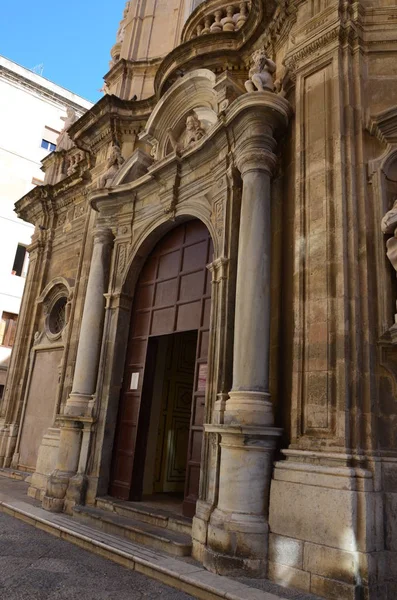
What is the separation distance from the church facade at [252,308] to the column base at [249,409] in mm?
21

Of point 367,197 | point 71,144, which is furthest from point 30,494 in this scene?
point 71,144

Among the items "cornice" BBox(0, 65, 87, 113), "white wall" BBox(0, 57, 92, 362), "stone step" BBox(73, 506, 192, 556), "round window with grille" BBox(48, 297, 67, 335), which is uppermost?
"cornice" BBox(0, 65, 87, 113)

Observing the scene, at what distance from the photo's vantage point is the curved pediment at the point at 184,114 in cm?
762

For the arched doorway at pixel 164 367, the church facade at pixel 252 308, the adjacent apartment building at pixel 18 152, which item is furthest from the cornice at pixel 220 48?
the adjacent apartment building at pixel 18 152

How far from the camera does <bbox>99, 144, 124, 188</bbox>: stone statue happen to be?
8.91m

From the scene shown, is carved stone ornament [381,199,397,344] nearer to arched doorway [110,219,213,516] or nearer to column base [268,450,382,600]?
column base [268,450,382,600]

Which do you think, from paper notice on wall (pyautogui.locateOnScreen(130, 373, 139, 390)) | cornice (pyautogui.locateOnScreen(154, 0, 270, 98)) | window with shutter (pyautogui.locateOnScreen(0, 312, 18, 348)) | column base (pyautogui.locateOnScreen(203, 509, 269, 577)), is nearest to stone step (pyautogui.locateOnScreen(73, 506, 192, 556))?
column base (pyautogui.locateOnScreen(203, 509, 269, 577))

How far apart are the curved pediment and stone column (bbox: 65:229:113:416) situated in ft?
6.11

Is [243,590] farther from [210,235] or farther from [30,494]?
[30,494]

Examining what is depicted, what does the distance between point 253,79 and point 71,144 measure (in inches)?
304

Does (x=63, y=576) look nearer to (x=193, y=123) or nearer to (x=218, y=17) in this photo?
(x=193, y=123)

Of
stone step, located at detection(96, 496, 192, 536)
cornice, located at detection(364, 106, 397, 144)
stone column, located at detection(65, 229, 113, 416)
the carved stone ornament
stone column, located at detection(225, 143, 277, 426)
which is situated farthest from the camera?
stone column, located at detection(65, 229, 113, 416)

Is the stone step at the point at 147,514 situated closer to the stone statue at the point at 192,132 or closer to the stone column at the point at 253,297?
the stone column at the point at 253,297

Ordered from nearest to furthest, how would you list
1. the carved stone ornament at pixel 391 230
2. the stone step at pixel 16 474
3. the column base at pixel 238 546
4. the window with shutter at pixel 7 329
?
the column base at pixel 238 546 → the carved stone ornament at pixel 391 230 → the stone step at pixel 16 474 → the window with shutter at pixel 7 329
